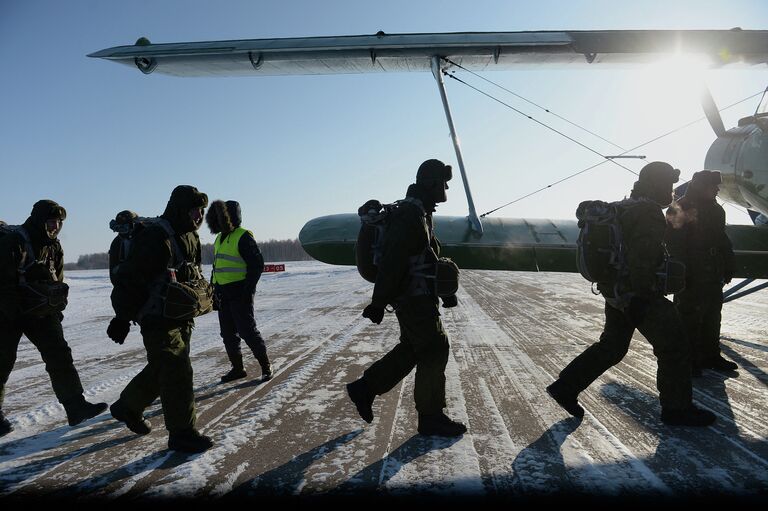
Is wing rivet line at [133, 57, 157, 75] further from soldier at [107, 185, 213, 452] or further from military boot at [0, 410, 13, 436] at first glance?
military boot at [0, 410, 13, 436]

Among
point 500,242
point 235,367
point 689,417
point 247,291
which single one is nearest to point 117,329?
point 247,291

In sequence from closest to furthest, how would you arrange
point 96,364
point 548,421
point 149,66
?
point 548,421, point 96,364, point 149,66

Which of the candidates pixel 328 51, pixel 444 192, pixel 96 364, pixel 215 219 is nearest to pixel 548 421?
pixel 444 192

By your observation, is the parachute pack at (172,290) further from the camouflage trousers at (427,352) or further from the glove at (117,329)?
the camouflage trousers at (427,352)

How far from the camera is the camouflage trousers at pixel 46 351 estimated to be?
11.7 ft

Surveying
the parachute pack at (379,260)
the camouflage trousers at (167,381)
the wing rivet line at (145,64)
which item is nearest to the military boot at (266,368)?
the camouflage trousers at (167,381)

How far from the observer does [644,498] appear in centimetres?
228

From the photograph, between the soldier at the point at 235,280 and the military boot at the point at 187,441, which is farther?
the soldier at the point at 235,280

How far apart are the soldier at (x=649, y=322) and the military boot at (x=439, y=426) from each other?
35.4 inches

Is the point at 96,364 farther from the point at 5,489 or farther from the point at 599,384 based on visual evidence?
the point at 599,384

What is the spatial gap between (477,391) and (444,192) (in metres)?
1.99

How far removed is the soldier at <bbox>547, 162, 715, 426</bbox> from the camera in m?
3.30

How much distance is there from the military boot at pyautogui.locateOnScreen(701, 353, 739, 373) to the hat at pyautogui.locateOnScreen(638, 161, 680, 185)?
8.49ft

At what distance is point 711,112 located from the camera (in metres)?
7.68
